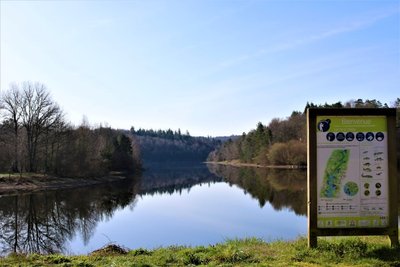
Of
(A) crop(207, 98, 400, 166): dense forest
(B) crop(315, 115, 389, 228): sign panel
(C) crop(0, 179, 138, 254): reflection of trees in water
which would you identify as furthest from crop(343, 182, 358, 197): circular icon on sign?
(A) crop(207, 98, 400, 166): dense forest

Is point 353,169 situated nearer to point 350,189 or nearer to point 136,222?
point 350,189

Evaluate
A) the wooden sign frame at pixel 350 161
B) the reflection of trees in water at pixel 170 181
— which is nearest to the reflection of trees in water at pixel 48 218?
the reflection of trees in water at pixel 170 181

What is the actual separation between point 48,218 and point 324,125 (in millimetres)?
24179

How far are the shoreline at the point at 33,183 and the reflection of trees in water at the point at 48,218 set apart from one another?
15.3 feet

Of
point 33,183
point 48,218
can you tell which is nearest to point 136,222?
point 48,218

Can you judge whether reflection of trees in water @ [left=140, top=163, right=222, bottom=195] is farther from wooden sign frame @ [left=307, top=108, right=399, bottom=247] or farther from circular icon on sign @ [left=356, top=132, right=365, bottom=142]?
circular icon on sign @ [left=356, top=132, right=365, bottom=142]

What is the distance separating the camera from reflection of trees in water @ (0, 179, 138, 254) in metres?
20.0

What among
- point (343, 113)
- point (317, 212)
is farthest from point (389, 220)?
point (343, 113)

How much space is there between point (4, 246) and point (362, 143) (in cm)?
1688

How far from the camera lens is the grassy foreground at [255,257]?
23.0ft

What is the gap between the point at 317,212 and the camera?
26.6 feet

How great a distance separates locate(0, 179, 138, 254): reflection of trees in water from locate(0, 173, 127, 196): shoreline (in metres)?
4.66

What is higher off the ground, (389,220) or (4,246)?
(389,220)

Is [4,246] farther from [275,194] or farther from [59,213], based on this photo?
[275,194]
